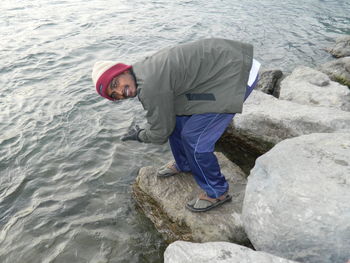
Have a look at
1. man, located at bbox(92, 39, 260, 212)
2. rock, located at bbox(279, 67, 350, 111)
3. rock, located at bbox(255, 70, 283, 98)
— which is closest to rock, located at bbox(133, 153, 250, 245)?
man, located at bbox(92, 39, 260, 212)

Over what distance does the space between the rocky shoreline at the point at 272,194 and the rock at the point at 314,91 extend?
5 cm

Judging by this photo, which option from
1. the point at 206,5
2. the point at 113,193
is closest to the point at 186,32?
the point at 206,5

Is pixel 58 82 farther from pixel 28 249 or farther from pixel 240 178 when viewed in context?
pixel 240 178

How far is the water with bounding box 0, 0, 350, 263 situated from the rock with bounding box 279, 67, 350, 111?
10.7 ft

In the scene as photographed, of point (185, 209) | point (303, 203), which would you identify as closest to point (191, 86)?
point (303, 203)

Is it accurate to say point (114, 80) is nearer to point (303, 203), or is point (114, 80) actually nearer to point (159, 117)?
point (159, 117)

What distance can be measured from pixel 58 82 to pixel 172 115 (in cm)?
680

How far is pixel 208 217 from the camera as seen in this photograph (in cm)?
479

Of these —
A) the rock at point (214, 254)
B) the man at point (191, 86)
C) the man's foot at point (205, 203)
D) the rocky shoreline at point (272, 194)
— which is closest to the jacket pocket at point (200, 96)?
the man at point (191, 86)

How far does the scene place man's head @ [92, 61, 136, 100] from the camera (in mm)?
3809

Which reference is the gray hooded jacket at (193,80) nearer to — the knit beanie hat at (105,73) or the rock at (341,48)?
the knit beanie hat at (105,73)

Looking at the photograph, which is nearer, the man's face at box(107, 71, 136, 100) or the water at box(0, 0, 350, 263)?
the man's face at box(107, 71, 136, 100)

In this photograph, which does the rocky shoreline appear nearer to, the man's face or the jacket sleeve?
the jacket sleeve

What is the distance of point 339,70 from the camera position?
10023 mm
